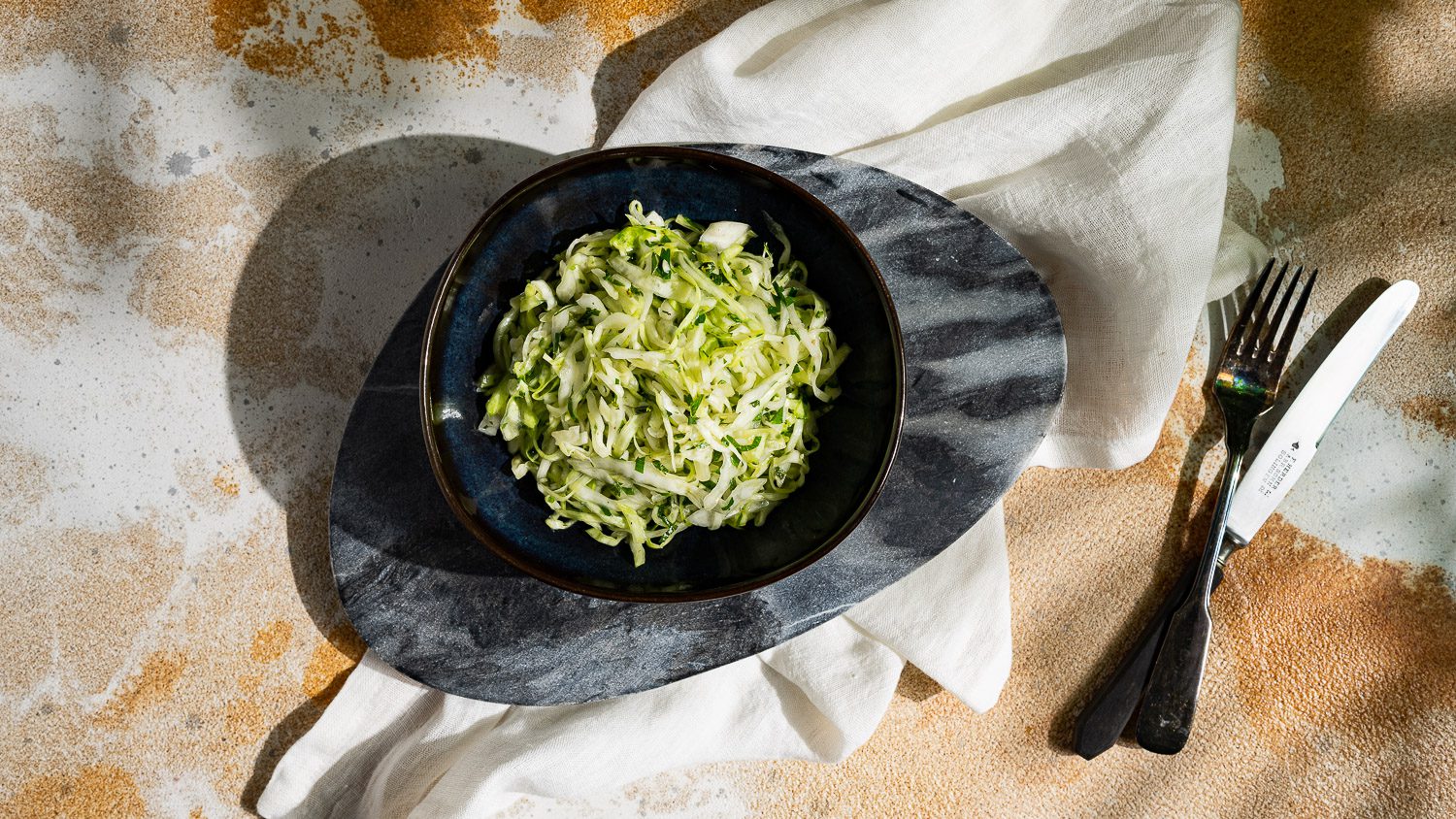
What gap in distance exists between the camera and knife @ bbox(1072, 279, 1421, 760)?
1609mm

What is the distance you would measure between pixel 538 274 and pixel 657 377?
255 millimetres

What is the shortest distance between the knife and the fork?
0.02m

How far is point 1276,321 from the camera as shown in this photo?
159cm

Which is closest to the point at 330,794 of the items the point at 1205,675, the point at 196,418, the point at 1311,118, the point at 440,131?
the point at 196,418

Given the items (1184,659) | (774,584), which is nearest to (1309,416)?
(1184,659)

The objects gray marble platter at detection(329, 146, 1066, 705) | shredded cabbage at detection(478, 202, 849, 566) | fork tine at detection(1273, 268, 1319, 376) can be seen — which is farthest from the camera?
fork tine at detection(1273, 268, 1319, 376)

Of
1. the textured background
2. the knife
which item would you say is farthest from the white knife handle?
the textured background

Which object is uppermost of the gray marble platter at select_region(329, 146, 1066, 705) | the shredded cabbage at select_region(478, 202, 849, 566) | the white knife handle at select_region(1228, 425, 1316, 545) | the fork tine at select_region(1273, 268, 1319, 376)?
the shredded cabbage at select_region(478, 202, 849, 566)

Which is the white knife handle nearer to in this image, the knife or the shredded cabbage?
the knife

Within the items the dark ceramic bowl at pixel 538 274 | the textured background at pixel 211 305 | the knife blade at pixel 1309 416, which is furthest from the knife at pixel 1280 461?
the dark ceramic bowl at pixel 538 274

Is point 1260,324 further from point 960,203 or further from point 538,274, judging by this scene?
point 538,274

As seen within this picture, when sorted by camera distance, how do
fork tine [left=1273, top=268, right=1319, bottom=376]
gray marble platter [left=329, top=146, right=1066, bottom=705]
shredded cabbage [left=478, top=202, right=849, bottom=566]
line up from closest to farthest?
shredded cabbage [left=478, top=202, right=849, bottom=566]
gray marble platter [left=329, top=146, right=1066, bottom=705]
fork tine [left=1273, top=268, right=1319, bottom=376]

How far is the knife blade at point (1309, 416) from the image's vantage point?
1.61 metres

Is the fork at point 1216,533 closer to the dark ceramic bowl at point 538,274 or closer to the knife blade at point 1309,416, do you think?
the knife blade at point 1309,416
